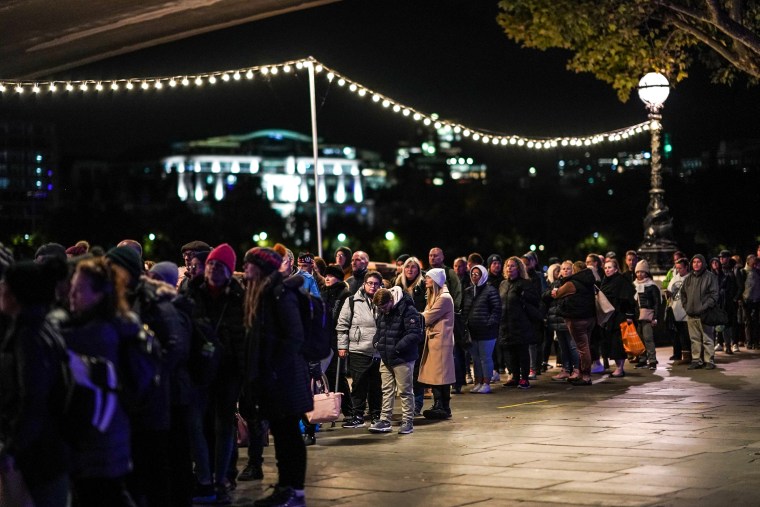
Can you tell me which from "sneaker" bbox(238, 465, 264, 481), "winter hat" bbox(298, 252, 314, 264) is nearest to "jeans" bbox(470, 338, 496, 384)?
"winter hat" bbox(298, 252, 314, 264)

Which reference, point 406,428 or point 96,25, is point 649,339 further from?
point 96,25

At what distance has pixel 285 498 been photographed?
7828mm

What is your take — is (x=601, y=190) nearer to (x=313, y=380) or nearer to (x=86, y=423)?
(x=313, y=380)

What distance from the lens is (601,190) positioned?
95812 mm

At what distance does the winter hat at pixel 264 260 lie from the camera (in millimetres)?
8227

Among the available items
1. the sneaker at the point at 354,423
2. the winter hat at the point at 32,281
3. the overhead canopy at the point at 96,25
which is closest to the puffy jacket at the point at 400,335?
the sneaker at the point at 354,423

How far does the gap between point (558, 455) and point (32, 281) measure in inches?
220

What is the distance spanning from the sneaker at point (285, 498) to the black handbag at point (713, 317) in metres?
10.8

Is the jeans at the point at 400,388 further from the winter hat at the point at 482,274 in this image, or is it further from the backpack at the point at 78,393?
the backpack at the point at 78,393

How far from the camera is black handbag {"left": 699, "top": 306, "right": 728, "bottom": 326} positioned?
17.3 meters

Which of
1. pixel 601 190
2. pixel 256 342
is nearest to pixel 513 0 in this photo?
pixel 256 342

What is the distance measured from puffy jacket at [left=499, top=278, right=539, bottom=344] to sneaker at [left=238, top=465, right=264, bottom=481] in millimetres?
7076

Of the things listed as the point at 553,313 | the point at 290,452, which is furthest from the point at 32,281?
the point at 553,313

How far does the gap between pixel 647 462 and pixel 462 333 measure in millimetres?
6582
